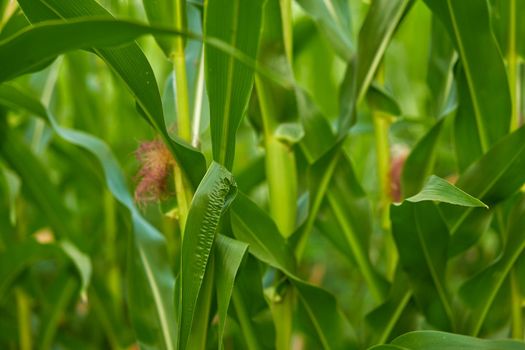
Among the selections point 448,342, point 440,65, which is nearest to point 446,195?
point 448,342

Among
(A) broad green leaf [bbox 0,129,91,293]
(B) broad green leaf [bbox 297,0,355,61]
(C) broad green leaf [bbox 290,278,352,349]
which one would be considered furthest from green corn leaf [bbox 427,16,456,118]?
(A) broad green leaf [bbox 0,129,91,293]

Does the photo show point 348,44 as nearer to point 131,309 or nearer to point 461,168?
point 461,168

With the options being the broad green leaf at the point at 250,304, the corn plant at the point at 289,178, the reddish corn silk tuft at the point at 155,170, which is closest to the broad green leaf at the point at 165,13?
the corn plant at the point at 289,178

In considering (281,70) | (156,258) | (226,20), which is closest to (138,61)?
(226,20)

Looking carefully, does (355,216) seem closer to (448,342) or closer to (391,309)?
(391,309)

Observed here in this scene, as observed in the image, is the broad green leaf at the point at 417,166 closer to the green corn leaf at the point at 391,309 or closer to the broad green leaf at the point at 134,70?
the green corn leaf at the point at 391,309
